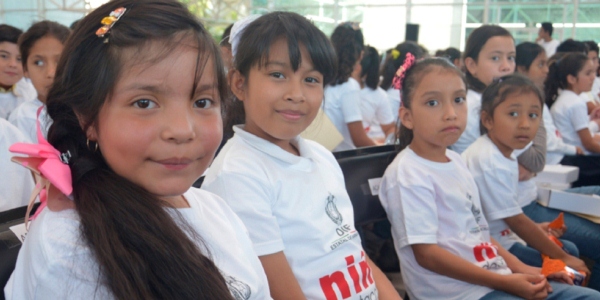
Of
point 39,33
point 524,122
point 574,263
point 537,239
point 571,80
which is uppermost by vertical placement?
point 39,33

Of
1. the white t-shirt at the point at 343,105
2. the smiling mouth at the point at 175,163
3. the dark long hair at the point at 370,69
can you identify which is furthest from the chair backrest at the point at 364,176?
the dark long hair at the point at 370,69

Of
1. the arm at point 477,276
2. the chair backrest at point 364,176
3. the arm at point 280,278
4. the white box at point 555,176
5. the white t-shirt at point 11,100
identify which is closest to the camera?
the arm at point 280,278

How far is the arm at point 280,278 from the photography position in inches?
46.0

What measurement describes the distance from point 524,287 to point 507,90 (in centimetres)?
86

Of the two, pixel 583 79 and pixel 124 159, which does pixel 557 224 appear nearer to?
pixel 124 159

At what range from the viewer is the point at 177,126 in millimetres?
756

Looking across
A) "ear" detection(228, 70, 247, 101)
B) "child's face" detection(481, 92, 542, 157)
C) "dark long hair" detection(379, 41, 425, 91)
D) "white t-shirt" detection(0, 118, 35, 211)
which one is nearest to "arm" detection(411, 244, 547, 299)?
"child's face" detection(481, 92, 542, 157)

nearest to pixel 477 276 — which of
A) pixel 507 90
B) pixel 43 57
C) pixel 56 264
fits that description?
pixel 507 90

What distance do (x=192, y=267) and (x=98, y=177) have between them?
199mm

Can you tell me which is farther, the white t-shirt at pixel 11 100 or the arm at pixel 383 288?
the white t-shirt at pixel 11 100

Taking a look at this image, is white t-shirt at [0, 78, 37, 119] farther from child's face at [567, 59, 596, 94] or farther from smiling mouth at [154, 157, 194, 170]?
child's face at [567, 59, 596, 94]

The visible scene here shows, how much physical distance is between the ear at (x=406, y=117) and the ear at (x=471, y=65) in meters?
1.13

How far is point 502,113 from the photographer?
81.6 inches

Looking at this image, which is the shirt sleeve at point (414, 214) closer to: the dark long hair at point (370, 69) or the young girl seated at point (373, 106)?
the young girl seated at point (373, 106)
